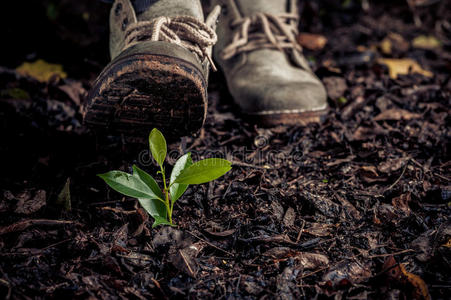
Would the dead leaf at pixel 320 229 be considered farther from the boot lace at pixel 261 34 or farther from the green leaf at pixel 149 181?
the boot lace at pixel 261 34

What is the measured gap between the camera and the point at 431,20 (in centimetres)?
338

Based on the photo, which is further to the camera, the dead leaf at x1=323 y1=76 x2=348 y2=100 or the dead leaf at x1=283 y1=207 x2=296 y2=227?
the dead leaf at x1=323 y1=76 x2=348 y2=100

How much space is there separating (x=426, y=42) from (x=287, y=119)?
209 centimetres

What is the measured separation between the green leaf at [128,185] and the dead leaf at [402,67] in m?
1.99

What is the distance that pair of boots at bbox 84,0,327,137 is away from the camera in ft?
3.93

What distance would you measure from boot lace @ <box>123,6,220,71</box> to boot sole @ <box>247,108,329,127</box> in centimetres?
49

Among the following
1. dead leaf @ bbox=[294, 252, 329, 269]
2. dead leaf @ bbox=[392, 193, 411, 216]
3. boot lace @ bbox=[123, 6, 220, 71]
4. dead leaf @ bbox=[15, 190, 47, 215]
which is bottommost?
dead leaf @ bbox=[392, 193, 411, 216]

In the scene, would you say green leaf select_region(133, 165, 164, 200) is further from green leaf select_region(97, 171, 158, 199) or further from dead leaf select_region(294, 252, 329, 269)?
dead leaf select_region(294, 252, 329, 269)

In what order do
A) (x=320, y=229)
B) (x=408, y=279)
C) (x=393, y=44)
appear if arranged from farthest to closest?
(x=393, y=44)
(x=320, y=229)
(x=408, y=279)

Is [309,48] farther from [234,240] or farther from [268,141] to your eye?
[234,240]

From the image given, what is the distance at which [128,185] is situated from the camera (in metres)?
1.09

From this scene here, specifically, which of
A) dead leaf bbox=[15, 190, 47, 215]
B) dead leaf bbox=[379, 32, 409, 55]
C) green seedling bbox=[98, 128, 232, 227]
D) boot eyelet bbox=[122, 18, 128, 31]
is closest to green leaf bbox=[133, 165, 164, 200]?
green seedling bbox=[98, 128, 232, 227]

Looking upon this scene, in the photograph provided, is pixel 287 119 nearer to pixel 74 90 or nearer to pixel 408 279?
pixel 408 279

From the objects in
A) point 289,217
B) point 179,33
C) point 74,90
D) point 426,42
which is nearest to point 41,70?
point 74,90
